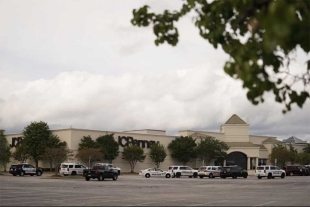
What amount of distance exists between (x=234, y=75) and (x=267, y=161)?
339 ft

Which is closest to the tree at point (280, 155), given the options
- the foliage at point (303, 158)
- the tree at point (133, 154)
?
the foliage at point (303, 158)

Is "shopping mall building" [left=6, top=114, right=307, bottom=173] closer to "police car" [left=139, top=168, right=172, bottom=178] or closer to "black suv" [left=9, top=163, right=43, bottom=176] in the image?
"black suv" [left=9, top=163, right=43, bottom=176]

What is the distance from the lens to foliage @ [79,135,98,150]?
8406cm

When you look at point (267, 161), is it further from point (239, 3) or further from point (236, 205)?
point (239, 3)

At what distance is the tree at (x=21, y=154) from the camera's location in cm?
8736

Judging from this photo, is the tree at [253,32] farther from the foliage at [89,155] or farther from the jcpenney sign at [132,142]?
the jcpenney sign at [132,142]

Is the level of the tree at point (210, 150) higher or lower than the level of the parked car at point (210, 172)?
higher

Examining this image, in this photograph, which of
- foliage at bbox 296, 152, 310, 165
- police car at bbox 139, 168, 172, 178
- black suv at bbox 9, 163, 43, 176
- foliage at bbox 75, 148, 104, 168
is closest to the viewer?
police car at bbox 139, 168, 172, 178

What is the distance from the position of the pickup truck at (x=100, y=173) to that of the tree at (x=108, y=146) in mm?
33204

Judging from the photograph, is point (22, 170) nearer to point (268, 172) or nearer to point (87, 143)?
point (87, 143)

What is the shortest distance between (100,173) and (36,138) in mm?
39002

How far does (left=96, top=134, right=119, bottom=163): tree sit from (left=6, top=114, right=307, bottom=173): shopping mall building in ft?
9.62

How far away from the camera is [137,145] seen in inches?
3693

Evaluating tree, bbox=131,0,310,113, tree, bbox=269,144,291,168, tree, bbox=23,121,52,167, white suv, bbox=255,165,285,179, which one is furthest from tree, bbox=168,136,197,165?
tree, bbox=131,0,310,113
